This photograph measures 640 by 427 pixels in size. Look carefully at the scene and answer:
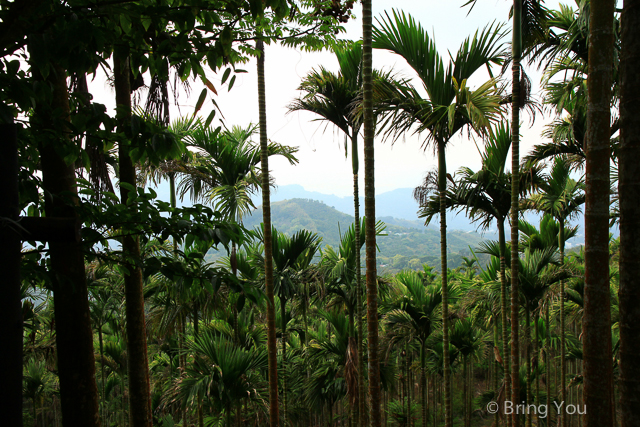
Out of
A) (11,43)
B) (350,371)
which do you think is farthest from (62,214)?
(350,371)

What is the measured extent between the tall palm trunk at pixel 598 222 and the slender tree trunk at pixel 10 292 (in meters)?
2.88

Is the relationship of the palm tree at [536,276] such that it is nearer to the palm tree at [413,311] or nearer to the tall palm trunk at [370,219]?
the palm tree at [413,311]

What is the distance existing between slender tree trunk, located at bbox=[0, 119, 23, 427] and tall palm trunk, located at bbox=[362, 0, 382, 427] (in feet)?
8.55

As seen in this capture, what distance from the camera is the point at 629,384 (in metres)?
2.02

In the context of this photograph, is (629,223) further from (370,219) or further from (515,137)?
(515,137)

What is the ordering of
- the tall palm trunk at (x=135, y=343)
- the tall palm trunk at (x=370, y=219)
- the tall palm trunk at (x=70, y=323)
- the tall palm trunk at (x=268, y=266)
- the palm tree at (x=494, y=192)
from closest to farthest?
the tall palm trunk at (x=70, y=323)
the tall palm trunk at (x=135, y=343)
the tall palm trunk at (x=370, y=219)
the tall palm trunk at (x=268, y=266)
the palm tree at (x=494, y=192)

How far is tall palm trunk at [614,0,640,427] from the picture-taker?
2.00 meters

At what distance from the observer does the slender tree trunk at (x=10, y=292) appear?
1311mm

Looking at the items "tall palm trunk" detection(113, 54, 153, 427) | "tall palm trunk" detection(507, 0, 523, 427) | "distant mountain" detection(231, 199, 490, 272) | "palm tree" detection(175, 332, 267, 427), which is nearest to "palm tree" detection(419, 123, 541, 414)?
"tall palm trunk" detection(507, 0, 523, 427)

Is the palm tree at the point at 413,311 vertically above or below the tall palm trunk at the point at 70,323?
below

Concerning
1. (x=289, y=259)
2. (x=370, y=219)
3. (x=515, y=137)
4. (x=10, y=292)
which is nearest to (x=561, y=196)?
(x=515, y=137)

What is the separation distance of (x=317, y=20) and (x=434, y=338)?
876 cm

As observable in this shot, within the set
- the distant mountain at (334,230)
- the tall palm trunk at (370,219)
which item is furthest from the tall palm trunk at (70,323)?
the distant mountain at (334,230)

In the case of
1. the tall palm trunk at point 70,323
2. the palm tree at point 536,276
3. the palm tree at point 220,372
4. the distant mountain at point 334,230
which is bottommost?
the distant mountain at point 334,230
